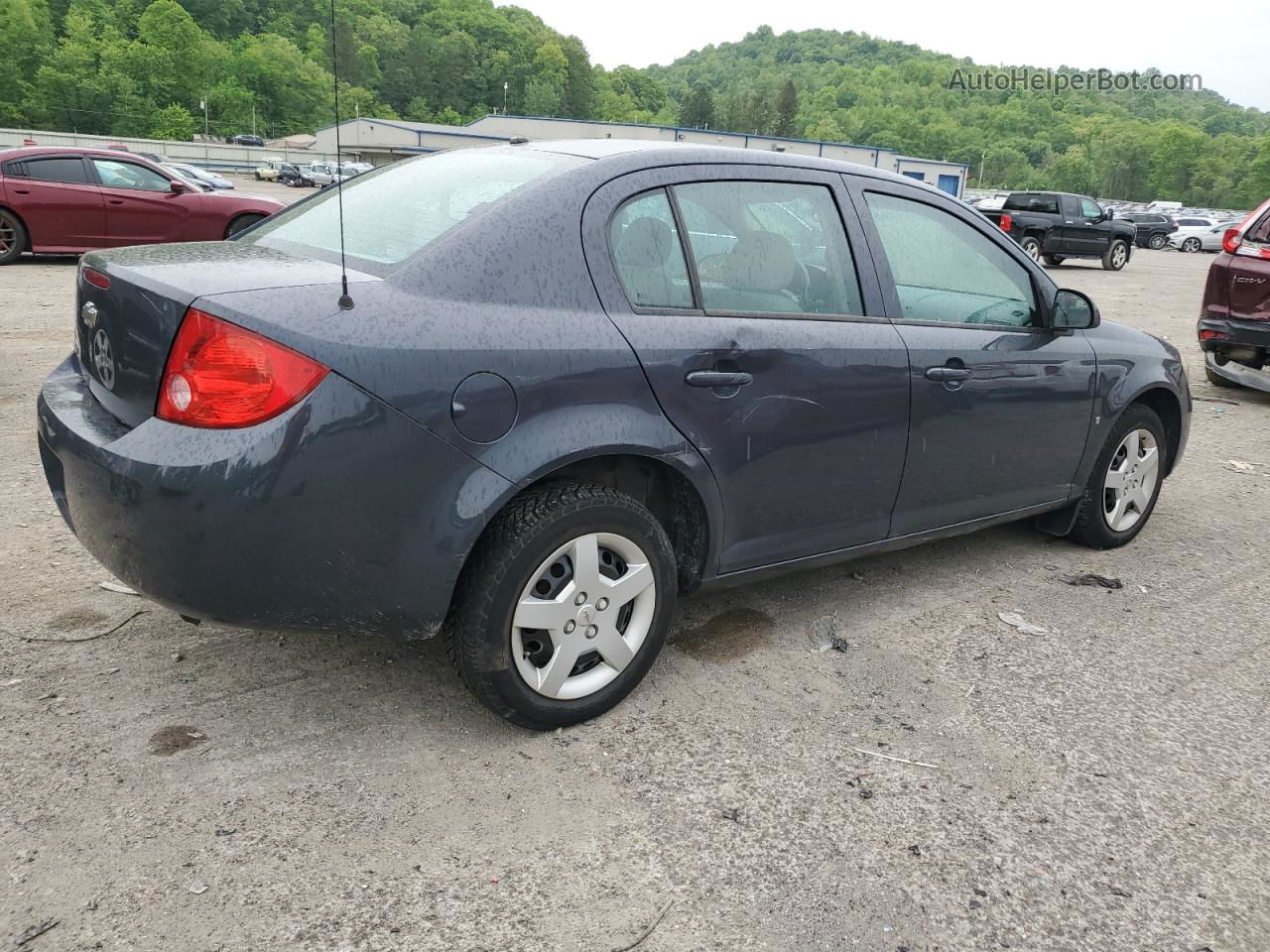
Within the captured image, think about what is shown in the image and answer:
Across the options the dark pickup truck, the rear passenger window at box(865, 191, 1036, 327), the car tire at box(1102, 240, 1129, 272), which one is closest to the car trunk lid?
the rear passenger window at box(865, 191, 1036, 327)

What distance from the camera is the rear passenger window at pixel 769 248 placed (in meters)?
2.96

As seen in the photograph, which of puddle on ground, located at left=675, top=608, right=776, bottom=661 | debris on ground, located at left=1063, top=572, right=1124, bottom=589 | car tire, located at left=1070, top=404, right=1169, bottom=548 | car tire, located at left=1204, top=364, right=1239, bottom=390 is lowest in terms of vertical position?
car tire, located at left=1204, top=364, right=1239, bottom=390

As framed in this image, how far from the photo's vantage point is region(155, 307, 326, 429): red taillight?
2264 mm

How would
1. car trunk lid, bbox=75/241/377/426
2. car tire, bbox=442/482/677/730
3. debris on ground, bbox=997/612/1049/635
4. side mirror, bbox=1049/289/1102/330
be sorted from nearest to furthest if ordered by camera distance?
car trunk lid, bbox=75/241/377/426
car tire, bbox=442/482/677/730
debris on ground, bbox=997/612/1049/635
side mirror, bbox=1049/289/1102/330

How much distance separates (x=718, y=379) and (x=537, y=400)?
61cm

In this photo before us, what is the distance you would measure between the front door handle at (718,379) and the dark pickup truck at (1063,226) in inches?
882

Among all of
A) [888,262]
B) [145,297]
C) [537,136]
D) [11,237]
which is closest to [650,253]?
[888,262]

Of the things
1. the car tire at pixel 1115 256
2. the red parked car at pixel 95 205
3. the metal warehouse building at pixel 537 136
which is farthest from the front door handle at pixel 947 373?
the metal warehouse building at pixel 537 136

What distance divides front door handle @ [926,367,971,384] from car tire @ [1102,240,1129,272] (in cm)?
2316

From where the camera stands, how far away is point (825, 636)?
3.52m

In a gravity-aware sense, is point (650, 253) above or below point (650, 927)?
above

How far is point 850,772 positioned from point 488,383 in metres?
1.40

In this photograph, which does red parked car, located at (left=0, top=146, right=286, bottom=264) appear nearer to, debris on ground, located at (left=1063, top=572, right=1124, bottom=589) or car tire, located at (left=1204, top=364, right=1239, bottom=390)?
car tire, located at (left=1204, top=364, right=1239, bottom=390)

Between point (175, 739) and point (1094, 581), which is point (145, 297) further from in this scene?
point (1094, 581)
